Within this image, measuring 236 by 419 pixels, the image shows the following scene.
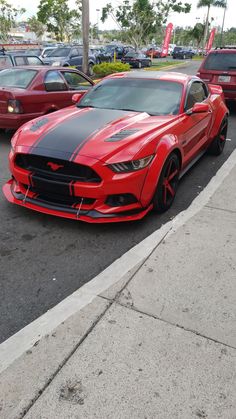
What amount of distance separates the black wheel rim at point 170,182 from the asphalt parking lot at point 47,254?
0.57 ft

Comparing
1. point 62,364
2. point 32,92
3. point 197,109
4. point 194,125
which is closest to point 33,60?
point 32,92

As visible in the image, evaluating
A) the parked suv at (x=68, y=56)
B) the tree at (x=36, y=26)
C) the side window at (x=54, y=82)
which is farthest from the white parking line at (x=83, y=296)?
the tree at (x=36, y=26)

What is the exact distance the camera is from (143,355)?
227 centimetres

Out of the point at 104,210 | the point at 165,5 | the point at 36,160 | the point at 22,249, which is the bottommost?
the point at 22,249

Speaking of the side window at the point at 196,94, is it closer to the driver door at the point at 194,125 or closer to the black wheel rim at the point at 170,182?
the driver door at the point at 194,125

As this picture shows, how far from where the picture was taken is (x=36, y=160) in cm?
372

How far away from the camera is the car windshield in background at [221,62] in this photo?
9.91 m

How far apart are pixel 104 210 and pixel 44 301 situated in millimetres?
1128

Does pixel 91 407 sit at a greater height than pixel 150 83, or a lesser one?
lesser

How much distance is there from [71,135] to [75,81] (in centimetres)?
Result: 507

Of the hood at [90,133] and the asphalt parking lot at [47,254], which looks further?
the hood at [90,133]

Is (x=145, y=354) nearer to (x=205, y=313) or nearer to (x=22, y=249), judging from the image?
(x=205, y=313)

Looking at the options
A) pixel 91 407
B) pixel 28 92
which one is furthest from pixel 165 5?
pixel 91 407

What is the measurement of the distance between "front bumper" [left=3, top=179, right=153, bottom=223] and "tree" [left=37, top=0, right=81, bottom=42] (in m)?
39.3
